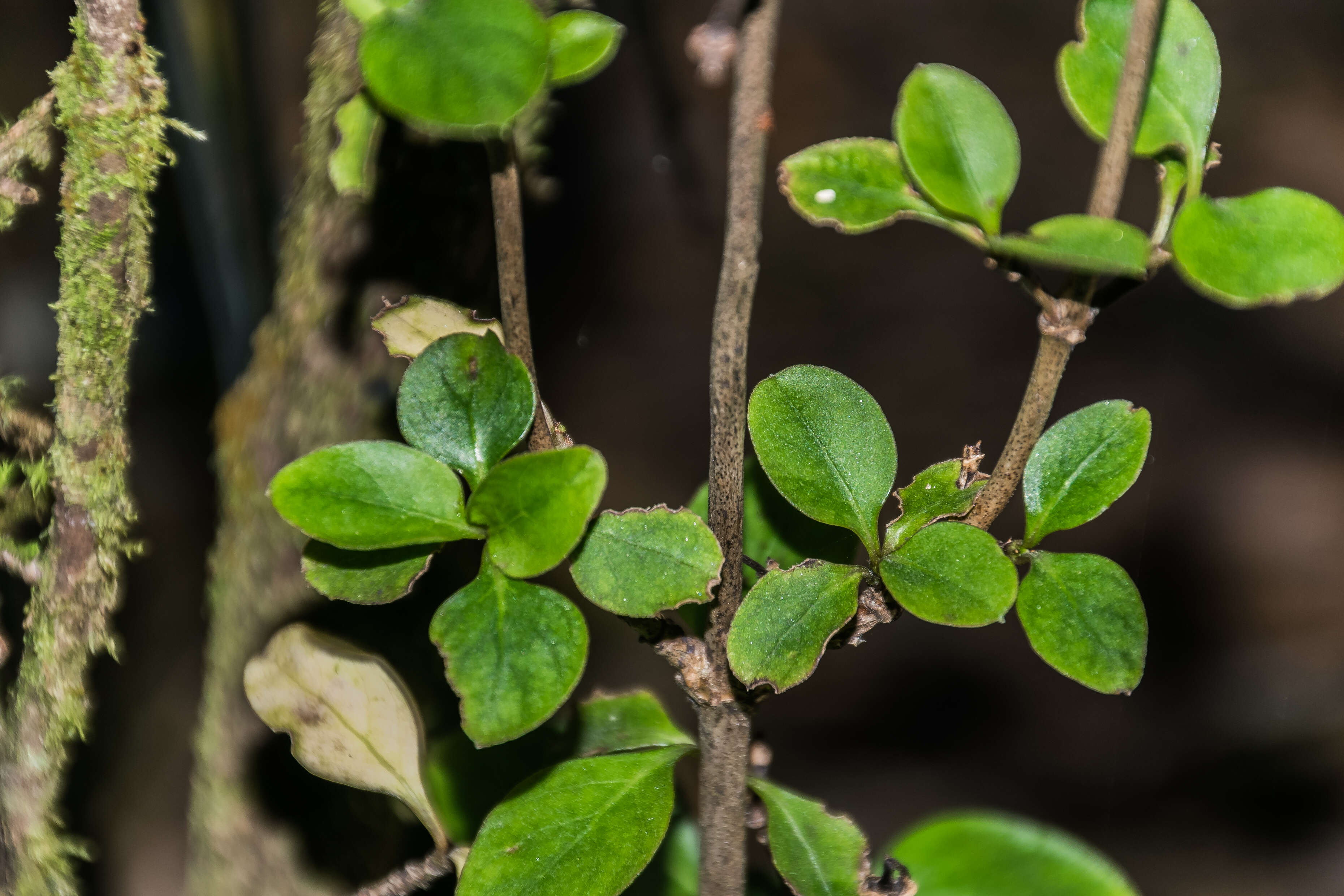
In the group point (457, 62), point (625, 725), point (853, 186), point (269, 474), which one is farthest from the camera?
point (269, 474)

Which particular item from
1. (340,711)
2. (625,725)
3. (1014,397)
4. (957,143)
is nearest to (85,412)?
(340,711)

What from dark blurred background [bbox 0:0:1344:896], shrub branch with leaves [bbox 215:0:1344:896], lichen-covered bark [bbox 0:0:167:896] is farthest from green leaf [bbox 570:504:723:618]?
dark blurred background [bbox 0:0:1344:896]

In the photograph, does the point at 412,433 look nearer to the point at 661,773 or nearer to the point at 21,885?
the point at 661,773

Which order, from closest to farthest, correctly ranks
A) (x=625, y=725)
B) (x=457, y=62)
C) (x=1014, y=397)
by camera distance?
1. (x=457, y=62)
2. (x=625, y=725)
3. (x=1014, y=397)

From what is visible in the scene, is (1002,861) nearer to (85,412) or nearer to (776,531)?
(776,531)

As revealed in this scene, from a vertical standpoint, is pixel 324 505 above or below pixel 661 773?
above

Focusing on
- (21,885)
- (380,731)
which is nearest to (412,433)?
(380,731)

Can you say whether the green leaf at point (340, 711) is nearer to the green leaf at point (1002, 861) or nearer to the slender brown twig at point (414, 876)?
the slender brown twig at point (414, 876)
